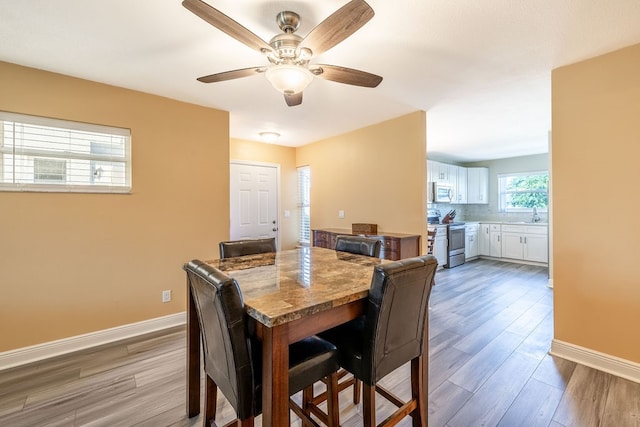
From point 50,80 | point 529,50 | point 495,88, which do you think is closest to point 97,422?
point 50,80

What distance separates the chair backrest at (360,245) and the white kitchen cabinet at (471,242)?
4546mm

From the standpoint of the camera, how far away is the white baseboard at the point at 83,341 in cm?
226

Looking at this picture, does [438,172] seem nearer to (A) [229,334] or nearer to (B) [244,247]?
(B) [244,247]

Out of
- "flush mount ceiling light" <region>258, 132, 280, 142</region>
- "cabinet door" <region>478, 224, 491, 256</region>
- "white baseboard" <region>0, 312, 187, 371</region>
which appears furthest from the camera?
"cabinet door" <region>478, 224, 491, 256</region>

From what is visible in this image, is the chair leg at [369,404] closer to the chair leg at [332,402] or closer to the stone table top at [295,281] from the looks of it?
the chair leg at [332,402]

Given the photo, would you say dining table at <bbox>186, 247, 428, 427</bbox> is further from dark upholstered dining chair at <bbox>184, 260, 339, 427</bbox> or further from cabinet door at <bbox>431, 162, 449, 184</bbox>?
cabinet door at <bbox>431, 162, 449, 184</bbox>

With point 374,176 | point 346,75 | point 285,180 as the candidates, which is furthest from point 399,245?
point 285,180

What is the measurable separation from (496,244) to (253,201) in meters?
5.39

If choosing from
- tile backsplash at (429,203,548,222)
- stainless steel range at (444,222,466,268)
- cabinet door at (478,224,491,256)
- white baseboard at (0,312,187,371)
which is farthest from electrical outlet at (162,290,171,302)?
cabinet door at (478,224,491,256)

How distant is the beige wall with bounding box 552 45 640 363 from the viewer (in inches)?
79.9

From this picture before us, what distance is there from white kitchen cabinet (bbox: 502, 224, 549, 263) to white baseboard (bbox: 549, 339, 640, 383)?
151 inches

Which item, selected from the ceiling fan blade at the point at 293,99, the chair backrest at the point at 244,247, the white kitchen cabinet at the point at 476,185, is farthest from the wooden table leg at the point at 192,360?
the white kitchen cabinet at the point at 476,185

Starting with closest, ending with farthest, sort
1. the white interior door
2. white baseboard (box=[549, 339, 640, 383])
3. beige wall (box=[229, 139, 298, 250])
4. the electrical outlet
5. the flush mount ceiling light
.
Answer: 1. white baseboard (box=[549, 339, 640, 383])
2. the electrical outlet
3. the flush mount ceiling light
4. the white interior door
5. beige wall (box=[229, 139, 298, 250])

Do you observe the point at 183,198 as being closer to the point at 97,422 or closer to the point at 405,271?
the point at 97,422
